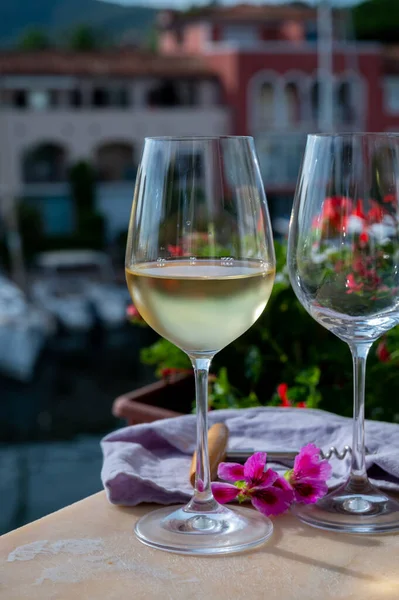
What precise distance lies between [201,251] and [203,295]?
0.03 m

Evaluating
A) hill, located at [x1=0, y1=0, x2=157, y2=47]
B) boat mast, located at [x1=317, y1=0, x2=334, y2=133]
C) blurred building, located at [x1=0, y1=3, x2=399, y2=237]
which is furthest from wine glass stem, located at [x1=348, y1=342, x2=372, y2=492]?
hill, located at [x1=0, y1=0, x2=157, y2=47]

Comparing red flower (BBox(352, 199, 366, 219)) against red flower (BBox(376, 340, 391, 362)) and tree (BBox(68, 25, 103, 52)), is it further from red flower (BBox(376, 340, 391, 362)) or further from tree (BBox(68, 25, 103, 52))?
tree (BBox(68, 25, 103, 52))

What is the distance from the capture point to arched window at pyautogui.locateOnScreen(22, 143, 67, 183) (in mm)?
22375

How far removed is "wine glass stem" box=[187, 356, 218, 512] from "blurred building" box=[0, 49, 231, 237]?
21142 millimetres

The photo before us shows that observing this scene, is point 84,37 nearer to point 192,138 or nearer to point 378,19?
point 378,19

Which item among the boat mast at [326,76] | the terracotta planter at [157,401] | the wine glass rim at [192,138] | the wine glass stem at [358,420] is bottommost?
the terracotta planter at [157,401]

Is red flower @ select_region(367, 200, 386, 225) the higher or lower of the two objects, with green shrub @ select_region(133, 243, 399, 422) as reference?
higher

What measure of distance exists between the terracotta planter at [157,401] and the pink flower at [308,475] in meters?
0.40

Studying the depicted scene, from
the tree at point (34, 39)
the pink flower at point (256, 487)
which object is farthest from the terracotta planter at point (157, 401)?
the tree at point (34, 39)

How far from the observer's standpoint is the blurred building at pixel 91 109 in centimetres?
2161

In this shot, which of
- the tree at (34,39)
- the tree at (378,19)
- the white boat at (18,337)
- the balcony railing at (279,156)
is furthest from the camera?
the tree at (34,39)

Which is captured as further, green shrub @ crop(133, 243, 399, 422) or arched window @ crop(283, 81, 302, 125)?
arched window @ crop(283, 81, 302, 125)

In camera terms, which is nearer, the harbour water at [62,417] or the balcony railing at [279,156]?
the harbour water at [62,417]

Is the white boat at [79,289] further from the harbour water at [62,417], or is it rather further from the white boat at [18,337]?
the white boat at [18,337]
